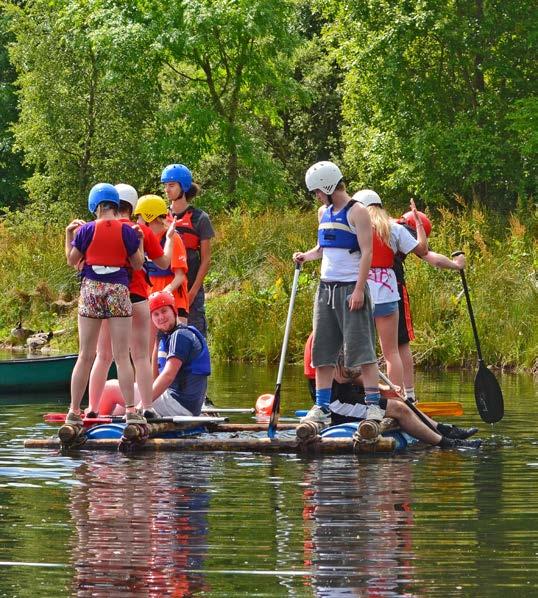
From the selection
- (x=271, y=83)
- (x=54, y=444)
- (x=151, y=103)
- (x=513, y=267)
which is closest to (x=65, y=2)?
(x=151, y=103)

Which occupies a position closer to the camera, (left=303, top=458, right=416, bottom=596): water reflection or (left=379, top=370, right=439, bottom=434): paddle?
(left=303, top=458, right=416, bottom=596): water reflection

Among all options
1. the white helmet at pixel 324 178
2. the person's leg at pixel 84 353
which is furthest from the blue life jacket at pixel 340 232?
the person's leg at pixel 84 353

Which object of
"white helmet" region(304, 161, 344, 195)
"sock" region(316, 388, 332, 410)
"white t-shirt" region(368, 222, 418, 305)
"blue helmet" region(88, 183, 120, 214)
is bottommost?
"sock" region(316, 388, 332, 410)

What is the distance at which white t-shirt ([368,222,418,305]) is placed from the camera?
11.8m

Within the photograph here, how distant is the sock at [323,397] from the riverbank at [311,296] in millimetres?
8890

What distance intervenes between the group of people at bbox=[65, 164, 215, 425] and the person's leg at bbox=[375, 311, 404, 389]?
1.33m

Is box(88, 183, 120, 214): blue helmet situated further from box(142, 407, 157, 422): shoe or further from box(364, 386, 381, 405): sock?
box(364, 386, 381, 405): sock

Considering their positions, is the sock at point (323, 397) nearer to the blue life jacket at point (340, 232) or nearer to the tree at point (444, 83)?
the blue life jacket at point (340, 232)

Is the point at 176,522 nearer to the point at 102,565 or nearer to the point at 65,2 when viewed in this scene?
the point at 102,565

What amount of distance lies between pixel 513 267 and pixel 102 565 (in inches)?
594

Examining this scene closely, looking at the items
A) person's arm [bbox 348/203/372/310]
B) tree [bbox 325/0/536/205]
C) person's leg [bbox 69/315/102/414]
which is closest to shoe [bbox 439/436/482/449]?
person's arm [bbox 348/203/372/310]

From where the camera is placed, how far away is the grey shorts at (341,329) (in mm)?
10812

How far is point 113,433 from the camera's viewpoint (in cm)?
1116

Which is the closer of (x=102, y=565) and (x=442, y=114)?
(x=102, y=565)
